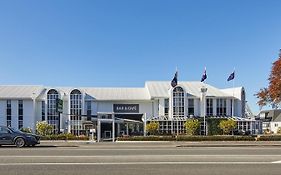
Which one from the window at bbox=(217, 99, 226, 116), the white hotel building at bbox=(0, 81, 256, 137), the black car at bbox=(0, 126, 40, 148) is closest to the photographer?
the black car at bbox=(0, 126, 40, 148)

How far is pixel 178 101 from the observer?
5747cm

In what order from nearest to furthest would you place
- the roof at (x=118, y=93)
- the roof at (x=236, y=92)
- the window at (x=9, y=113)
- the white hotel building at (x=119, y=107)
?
1. the white hotel building at (x=119, y=107)
2. the window at (x=9, y=113)
3. the roof at (x=236, y=92)
4. the roof at (x=118, y=93)

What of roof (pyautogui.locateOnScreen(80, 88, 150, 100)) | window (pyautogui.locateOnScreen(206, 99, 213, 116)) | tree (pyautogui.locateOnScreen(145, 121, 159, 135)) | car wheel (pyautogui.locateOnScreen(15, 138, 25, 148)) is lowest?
tree (pyautogui.locateOnScreen(145, 121, 159, 135))

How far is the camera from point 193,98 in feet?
192

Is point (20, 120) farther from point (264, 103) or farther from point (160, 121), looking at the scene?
point (264, 103)

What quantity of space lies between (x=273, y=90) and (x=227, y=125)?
8.85 m

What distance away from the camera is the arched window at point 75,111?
5647 cm

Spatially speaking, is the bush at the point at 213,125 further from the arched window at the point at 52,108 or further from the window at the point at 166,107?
the arched window at the point at 52,108

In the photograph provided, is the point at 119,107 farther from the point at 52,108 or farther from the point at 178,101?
the point at 52,108

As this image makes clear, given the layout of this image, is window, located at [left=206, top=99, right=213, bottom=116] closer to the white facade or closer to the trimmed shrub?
the white facade

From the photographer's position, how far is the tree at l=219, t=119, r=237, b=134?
172 ft

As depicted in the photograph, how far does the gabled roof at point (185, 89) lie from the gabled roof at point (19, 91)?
16.3 meters

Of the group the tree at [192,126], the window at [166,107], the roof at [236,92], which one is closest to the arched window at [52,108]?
the window at [166,107]

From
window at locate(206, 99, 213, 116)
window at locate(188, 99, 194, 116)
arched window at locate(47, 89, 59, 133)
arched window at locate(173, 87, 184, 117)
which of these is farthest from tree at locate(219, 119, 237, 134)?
arched window at locate(47, 89, 59, 133)
